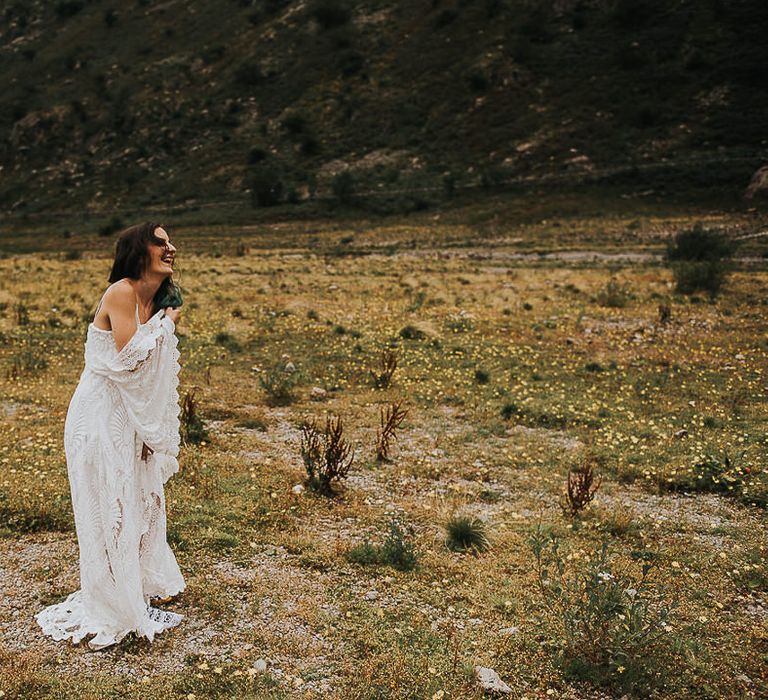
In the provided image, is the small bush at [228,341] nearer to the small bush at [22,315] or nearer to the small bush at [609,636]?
Answer: the small bush at [22,315]

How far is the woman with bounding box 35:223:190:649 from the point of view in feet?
16.1

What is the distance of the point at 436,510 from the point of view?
25.2ft

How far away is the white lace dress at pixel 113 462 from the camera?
4957mm

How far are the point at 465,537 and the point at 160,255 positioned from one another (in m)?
4.11

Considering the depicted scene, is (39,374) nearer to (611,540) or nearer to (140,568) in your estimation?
(140,568)

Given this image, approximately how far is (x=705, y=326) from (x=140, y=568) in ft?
51.6

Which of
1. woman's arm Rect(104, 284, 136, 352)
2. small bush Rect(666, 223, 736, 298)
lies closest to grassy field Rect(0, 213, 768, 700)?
woman's arm Rect(104, 284, 136, 352)

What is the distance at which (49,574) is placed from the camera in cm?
604

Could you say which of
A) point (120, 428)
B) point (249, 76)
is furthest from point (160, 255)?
point (249, 76)

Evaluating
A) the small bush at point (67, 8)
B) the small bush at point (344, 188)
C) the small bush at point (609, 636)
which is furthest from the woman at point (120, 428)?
the small bush at point (67, 8)

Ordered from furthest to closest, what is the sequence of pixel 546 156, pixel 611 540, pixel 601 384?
1. pixel 546 156
2. pixel 601 384
3. pixel 611 540

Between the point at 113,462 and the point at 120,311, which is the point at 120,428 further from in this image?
the point at 120,311

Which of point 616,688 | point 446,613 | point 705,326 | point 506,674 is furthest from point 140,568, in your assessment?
point 705,326

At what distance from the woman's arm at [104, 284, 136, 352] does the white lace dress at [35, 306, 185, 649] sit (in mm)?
61
